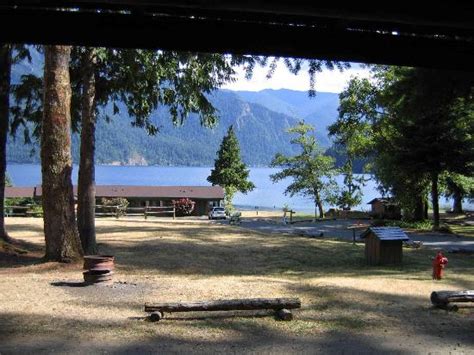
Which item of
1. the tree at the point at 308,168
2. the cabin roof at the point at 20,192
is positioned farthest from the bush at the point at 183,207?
the cabin roof at the point at 20,192

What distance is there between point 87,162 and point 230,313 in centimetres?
1009

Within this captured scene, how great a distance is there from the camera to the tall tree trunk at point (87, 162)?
666 inches

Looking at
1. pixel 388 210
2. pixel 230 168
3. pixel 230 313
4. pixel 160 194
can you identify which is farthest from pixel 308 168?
pixel 230 313

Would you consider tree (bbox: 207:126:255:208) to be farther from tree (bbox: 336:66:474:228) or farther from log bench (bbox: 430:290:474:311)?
log bench (bbox: 430:290:474:311)

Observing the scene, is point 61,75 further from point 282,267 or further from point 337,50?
point 337,50

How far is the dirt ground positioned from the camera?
727 centimetres

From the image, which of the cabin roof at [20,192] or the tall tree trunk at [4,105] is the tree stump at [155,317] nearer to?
the tall tree trunk at [4,105]

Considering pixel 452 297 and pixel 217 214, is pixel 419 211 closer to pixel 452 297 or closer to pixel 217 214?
pixel 217 214

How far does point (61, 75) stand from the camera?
14.0 m

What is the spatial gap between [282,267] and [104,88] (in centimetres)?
920

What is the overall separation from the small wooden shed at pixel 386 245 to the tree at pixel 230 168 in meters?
54.8

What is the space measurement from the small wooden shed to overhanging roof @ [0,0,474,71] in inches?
489

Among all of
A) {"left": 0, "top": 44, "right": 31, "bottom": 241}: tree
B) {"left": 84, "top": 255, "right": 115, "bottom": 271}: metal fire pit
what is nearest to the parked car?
{"left": 0, "top": 44, "right": 31, "bottom": 241}: tree

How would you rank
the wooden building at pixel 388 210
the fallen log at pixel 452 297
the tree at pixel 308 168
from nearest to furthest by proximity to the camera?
the fallen log at pixel 452 297 → the wooden building at pixel 388 210 → the tree at pixel 308 168
